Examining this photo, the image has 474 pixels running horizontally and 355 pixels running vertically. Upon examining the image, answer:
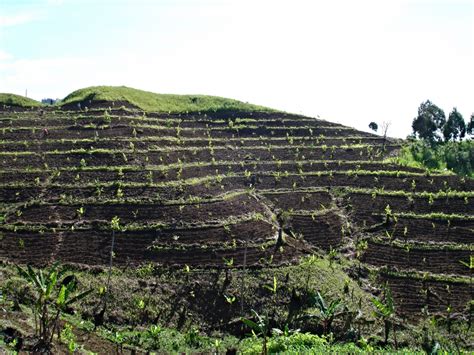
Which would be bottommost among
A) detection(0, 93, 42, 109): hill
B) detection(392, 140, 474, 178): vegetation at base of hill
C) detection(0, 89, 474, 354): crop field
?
detection(0, 89, 474, 354): crop field

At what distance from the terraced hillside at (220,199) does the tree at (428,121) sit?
8.31 meters

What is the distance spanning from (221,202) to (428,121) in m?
33.2

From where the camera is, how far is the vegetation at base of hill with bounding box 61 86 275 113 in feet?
190

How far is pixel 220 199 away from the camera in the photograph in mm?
39375

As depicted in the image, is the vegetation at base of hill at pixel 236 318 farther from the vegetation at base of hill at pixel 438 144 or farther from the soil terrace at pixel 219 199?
the vegetation at base of hill at pixel 438 144

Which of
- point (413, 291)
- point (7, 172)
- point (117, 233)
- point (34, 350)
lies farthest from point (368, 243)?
point (7, 172)

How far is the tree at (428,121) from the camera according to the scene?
62.2m

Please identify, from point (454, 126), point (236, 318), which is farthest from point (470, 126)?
point (236, 318)

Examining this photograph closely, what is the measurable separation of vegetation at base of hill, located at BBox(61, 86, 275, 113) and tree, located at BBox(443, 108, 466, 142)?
1964 cm

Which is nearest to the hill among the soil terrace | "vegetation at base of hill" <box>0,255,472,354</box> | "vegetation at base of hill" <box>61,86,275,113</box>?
the soil terrace

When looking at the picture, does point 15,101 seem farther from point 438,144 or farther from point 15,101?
point 438,144

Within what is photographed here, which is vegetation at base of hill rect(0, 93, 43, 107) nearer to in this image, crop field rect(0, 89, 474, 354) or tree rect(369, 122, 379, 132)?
crop field rect(0, 89, 474, 354)

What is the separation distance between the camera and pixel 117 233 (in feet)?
116

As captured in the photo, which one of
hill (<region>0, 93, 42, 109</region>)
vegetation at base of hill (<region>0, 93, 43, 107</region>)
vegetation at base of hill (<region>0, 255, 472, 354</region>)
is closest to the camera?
vegetation at base of hill (<region>0, 255, 472, 354</region>)
